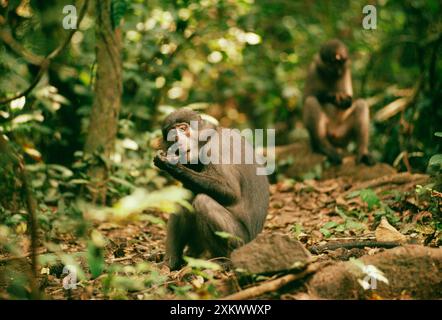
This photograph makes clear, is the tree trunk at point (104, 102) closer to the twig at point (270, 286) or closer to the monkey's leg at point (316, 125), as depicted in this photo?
the twig at point (270, 286)

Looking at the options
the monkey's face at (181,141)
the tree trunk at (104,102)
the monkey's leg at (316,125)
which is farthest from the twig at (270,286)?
the monkey's leg at (316,125)

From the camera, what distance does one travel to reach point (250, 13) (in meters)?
9.08

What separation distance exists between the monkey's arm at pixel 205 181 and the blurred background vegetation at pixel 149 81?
4.23ft

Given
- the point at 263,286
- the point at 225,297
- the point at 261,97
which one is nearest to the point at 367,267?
the point at 263,286

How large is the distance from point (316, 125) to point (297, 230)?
437 cm

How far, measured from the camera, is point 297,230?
550cm

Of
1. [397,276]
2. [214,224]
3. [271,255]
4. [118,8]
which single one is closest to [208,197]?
[214,224]

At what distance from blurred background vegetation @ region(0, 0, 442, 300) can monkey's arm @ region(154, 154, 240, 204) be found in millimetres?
1289

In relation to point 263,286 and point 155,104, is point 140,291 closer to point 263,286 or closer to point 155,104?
point 263,286

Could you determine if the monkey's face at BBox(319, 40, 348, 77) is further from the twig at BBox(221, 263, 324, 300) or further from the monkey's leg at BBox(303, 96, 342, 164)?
the twig at BBox(221, 263, 324, 300)

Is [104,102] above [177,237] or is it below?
above

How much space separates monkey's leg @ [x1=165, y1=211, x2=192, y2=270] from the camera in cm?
533

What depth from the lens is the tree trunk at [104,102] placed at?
697 cm

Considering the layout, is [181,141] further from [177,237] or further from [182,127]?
[177,237]
